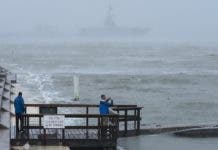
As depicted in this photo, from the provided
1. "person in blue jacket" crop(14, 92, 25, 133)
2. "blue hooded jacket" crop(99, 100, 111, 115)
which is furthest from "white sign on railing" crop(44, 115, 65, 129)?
"blue hooded jacket" crop(99, 100, 111, 115)

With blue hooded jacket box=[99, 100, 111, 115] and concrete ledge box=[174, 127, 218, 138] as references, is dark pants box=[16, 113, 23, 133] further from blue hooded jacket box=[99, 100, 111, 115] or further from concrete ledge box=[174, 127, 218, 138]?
concrete ledge box=[174, 127, 218, 138]

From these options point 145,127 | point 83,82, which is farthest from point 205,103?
point 83,82

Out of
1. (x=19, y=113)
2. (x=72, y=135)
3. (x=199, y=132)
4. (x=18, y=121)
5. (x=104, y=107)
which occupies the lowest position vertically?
(x=199, y=132)

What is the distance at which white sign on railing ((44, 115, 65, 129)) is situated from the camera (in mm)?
19484

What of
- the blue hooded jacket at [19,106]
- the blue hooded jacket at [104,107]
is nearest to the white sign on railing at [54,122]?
the blue hooded jacket at [19,106]

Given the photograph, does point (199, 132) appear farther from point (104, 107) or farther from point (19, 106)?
point (19, 106)

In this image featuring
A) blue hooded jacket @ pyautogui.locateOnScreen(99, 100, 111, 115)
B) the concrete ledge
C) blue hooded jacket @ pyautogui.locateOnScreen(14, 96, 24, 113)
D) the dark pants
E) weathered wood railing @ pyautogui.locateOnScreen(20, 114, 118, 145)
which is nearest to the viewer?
weathered wood railing @ pyautogui.locateOnScreen(20, 114, 118, 145)

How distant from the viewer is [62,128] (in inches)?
765

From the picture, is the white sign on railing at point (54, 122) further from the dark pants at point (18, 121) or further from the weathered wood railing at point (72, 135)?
the dark pants at point (18, 121)

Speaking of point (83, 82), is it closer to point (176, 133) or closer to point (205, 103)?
point (205, 103)

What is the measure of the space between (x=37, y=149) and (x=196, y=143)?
644 cm

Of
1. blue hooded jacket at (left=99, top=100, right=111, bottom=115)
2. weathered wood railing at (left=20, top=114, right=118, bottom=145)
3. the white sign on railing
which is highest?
blue hooded jacket at (left=99, top=100, right=111, bottom=115)

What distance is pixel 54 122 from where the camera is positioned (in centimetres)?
1950

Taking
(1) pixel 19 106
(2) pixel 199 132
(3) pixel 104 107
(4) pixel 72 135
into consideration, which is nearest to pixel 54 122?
(4) pixel 72 135
